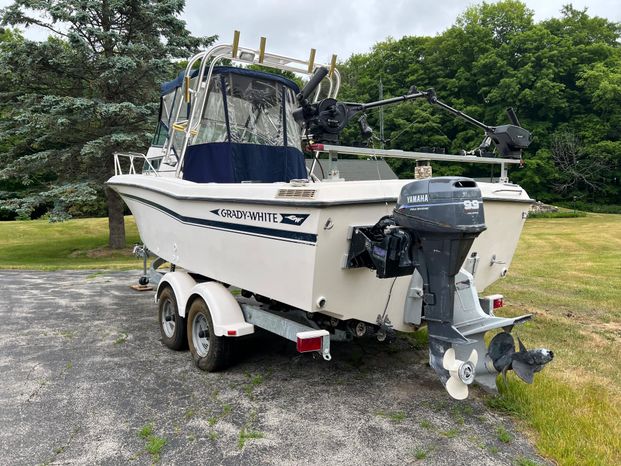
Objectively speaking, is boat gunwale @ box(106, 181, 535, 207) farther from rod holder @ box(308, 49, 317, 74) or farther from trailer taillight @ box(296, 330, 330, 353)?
rod holder @ box(308, 49, 317, 74)

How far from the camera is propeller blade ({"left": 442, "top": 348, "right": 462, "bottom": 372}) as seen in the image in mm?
3006

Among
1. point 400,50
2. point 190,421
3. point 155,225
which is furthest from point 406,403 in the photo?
point 400,50

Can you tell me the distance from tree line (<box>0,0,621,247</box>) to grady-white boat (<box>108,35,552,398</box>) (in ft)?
6.68

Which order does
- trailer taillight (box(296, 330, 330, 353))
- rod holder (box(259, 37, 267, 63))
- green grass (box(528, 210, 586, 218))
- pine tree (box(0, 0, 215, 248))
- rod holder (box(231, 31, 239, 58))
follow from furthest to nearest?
green grass (box(528, 210, 586, 218))
pine tree (box(0, 0, 215, 248))
rod holder (box(259, 37, 267, 63))
rod holder (box(231, 31, 239, 58))
trailer taillight (box(296, 330, 330, 353))

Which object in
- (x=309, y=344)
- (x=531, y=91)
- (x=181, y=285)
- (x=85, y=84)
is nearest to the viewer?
(x=309, y=344)

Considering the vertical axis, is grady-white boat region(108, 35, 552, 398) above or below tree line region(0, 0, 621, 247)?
below

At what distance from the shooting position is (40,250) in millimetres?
18844

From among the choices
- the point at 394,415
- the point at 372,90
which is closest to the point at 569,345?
the point at 394,415

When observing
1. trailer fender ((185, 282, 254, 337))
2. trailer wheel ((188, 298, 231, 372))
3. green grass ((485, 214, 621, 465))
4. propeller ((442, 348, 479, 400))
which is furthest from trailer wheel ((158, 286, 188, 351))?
green grass ((485, 214, 621, 465))

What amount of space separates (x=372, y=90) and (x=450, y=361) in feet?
146

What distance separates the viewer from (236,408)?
12.3ft

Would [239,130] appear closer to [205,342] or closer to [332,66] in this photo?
[332,66]

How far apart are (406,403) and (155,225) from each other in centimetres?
365

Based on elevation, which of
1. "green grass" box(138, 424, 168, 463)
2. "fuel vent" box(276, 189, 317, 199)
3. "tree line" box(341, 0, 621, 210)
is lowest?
"green grass" box(138, 424, 168, 463)
